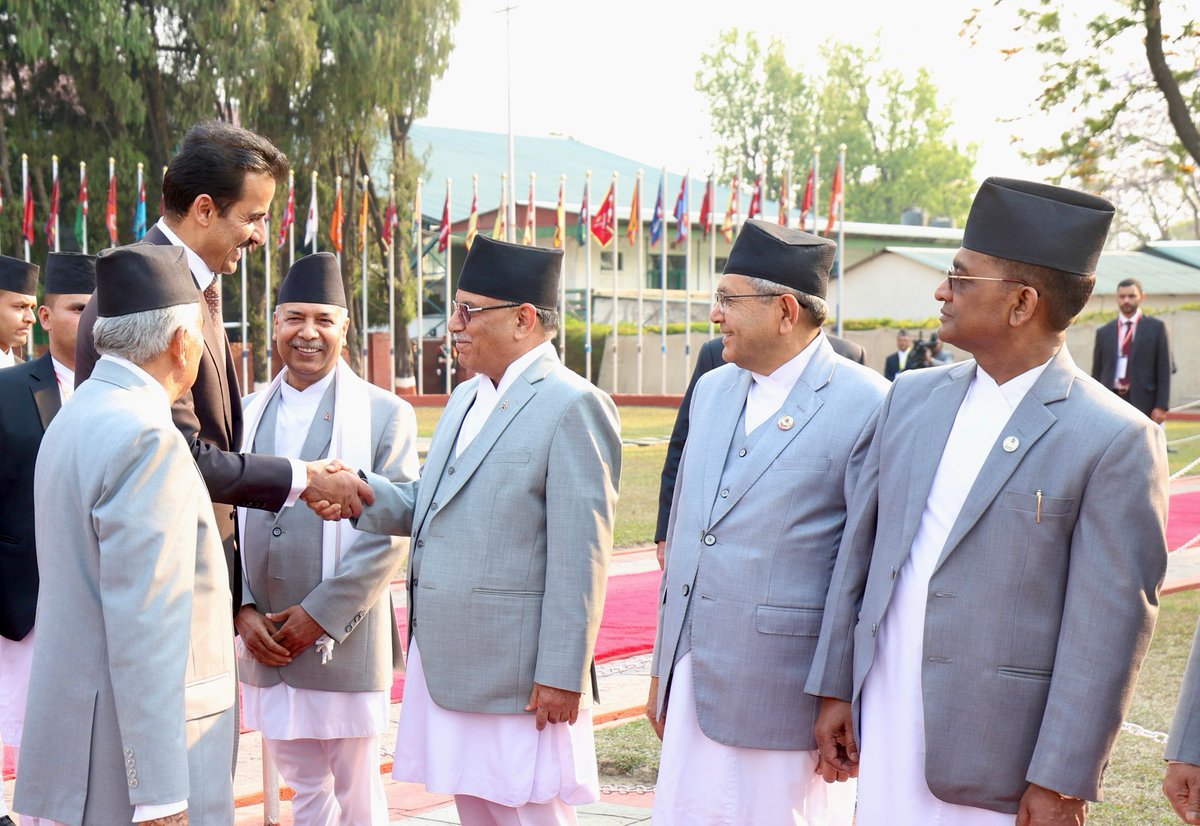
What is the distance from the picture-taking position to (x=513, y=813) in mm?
4016

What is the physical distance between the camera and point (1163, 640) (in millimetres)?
7961

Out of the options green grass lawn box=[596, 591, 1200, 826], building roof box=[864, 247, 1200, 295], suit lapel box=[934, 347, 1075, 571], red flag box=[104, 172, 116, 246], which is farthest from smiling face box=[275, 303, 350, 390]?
building roof box=[864, 247, 1200, 295]

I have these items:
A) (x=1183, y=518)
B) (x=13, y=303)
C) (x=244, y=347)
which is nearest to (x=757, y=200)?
(x=244, y=347)

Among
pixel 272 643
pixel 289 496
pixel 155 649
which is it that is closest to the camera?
pixel 155 649

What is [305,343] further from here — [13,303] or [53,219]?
[53,219]

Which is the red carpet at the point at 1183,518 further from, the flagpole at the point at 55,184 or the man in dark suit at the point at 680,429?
the flagpole at the point at 55,184

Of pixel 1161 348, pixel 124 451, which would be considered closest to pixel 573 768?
pixel 124 451

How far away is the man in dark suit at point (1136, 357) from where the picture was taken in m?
13.9

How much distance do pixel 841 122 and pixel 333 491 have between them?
223 feet

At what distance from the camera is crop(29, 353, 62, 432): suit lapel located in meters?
4.99

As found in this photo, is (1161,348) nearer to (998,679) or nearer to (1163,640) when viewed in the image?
(1163,640)

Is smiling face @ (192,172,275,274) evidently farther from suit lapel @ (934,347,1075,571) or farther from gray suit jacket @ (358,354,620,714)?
suit lapel @ (934,347,1075,571)

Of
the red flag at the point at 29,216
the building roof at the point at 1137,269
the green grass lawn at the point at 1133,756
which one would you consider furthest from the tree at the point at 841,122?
the green grass lawn at the point at 1133,756

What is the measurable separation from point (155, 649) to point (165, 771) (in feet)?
0.86
